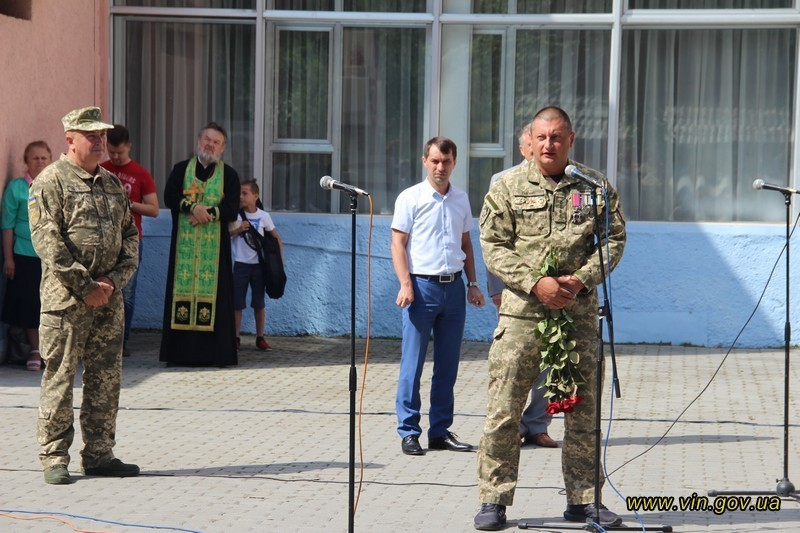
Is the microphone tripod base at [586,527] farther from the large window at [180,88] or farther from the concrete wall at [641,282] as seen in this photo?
the large window at [180,88]

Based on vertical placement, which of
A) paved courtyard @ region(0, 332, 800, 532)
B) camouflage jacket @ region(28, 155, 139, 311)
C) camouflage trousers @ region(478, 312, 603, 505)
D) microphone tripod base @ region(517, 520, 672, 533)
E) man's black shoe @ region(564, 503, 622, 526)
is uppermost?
camouflage jacket @ region(28, 155, 139, 311)

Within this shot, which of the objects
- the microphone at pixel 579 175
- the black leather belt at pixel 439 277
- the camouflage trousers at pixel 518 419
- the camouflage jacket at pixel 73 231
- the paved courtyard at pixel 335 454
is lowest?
the paved courtyard at pixel 335 454

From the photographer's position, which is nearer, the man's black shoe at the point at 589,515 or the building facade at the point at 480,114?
the man's black shoe at the point at 589,515

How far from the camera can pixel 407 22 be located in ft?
43.6

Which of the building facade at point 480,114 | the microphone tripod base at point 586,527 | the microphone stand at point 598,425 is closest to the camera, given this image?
the microphone stand at point 598,425

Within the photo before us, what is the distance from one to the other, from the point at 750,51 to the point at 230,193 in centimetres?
557

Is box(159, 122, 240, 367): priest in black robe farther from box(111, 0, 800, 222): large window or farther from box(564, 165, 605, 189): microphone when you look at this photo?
box(564, 165, 605, 189): microphone

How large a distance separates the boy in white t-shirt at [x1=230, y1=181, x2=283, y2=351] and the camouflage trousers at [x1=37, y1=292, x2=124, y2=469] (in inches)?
179

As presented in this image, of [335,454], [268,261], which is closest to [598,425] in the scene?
[335,454]

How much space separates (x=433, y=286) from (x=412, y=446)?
1.01m

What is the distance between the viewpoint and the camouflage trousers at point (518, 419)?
617 centimetres

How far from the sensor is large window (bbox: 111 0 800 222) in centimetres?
1307

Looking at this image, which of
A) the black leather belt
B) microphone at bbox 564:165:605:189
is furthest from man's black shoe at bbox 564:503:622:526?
the black leather belt

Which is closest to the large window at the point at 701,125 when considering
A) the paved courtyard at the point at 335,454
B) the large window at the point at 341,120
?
the paved courtyard at the point at 335,454
